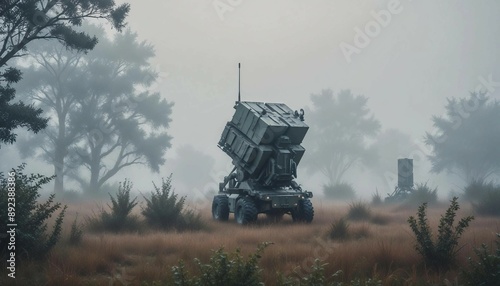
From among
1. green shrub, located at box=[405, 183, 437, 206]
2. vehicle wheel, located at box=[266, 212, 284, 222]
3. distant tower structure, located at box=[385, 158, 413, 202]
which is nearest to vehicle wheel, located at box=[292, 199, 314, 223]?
vehicle wheel, located at box=[266, 212, 284, 222]

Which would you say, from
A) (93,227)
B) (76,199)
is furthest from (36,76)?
(93,227)

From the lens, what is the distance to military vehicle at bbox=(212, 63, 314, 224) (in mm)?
12516

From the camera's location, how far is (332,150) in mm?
44438

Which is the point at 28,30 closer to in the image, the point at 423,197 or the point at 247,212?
the point at 247,212

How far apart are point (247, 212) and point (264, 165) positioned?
5.83 feet

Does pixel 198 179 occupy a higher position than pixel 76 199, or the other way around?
pixel 198 179

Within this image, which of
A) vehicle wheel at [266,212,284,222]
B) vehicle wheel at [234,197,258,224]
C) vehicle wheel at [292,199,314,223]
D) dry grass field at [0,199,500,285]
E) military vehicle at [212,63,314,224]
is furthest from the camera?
vehicle wheel at [266,212,284,222]

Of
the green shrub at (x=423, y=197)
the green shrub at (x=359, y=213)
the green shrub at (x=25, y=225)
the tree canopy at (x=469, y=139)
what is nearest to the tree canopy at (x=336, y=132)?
the tree canopy at (x=469, y=139)

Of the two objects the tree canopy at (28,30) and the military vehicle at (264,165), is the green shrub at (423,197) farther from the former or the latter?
the tree canopy at (28,30)

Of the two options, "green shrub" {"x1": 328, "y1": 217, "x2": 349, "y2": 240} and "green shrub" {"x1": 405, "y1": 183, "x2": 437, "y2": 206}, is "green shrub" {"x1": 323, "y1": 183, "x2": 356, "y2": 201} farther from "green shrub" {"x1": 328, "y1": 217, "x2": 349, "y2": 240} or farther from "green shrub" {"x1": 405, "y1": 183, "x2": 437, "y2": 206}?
"green shrub" {"x1": 328, "y1": 217, "x2": 349, "y2": 240}

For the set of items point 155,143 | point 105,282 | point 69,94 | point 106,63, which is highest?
point 106,63

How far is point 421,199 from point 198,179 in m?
51.1

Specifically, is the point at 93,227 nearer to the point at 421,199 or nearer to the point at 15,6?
the point at 15,6

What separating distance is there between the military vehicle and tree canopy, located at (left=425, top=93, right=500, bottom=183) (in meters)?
31.5
